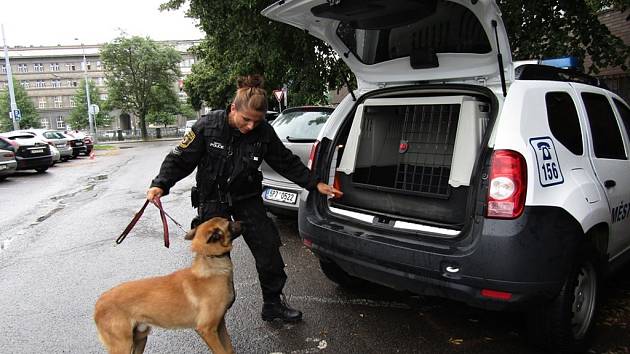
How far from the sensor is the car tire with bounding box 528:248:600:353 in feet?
8.89

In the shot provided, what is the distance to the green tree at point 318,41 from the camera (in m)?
6.48

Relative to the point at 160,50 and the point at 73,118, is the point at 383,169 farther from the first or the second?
the point at 73,118

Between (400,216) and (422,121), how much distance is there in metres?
0.85

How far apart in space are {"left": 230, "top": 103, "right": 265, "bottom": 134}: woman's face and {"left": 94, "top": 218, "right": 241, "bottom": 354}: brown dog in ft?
2.28

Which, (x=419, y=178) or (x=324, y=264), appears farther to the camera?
(x=324, y=264)

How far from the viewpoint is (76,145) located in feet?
77.0

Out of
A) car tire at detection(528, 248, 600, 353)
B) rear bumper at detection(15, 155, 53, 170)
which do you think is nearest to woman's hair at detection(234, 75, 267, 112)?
car tire at detection(528, 248, 600, 353)

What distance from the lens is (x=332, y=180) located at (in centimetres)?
373

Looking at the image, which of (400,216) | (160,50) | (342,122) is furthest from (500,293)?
(160,50)

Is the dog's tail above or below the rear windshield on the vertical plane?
below

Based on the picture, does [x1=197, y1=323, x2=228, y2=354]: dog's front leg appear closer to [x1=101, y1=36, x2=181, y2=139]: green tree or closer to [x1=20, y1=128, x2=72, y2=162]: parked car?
[x1=20, y1=128, x2=72, y2=162]: parked car

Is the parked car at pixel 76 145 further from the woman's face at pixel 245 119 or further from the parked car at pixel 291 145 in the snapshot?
the woman's face at pixel 245 119

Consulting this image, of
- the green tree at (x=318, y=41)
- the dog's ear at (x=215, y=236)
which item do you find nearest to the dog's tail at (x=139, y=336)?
the dog's ear at (x=215, y=236)

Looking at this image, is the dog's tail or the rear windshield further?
the rear windshield
